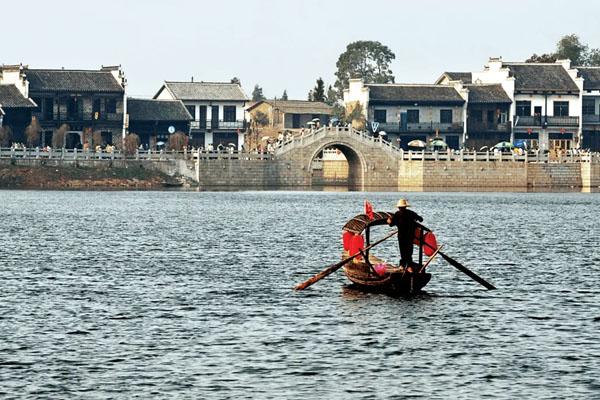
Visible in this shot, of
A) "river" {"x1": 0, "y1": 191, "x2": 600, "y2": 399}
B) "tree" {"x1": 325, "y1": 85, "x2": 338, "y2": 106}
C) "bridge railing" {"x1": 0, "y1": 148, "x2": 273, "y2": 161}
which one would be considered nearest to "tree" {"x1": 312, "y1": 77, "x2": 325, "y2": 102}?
"tree" {"x1": 325, "y1": 85, "x2": 338, "y2": 106}

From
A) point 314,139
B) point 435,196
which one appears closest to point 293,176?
point 314,139

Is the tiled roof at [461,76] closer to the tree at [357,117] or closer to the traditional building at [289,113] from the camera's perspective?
the traditional building at [289,113]

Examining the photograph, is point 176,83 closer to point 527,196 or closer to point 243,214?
point 527,196

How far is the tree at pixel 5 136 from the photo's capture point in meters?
124

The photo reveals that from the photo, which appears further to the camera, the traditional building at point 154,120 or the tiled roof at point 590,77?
the tiled roof at point 590,77

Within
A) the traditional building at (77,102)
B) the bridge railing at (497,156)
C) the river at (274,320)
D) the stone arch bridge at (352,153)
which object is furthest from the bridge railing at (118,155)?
the river at (274,320)

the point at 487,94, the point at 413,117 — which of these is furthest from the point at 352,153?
the point at 487,94

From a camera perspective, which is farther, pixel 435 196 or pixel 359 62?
pixel 359 62

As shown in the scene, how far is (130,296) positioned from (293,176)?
3359 inches

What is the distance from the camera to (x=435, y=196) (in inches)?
4690

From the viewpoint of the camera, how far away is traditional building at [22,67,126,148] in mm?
134750

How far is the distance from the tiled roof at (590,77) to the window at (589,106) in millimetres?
1460

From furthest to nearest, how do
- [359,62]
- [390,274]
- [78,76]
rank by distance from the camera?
[359,62] < [78,76] < [390,274]

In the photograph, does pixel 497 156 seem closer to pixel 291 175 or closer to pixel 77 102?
pixel 291 175
